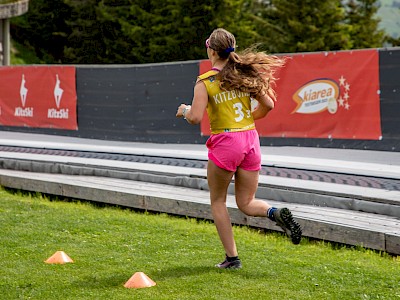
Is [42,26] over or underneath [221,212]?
over

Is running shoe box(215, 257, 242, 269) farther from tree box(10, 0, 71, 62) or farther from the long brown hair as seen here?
tree box(10, 0, 71, 62)

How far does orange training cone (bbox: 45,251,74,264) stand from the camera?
671 cm

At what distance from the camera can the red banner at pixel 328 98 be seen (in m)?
13.2

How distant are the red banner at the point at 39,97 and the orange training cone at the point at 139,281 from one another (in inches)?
540

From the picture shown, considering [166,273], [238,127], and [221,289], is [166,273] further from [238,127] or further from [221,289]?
[238,127]

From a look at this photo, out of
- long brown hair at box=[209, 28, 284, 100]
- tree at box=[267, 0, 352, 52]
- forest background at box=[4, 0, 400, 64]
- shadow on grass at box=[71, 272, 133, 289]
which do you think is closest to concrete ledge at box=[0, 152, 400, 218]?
long brown hair at box=[209, 28, 284, 100]

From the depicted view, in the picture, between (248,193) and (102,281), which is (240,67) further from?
(102,281)

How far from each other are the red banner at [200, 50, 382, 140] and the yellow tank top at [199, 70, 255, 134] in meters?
7.38

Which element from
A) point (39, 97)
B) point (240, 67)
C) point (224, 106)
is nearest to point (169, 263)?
point (224, 106)

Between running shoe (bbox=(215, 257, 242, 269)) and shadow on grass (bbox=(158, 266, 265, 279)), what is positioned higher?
running shoe (bbox=(215, 257, 242, 269))

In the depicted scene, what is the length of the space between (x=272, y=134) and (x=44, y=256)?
27.7ft

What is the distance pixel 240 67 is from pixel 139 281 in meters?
1.81

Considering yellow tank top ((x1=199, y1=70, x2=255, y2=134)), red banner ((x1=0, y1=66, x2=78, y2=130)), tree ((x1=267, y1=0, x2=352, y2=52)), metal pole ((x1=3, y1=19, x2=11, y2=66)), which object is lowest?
yellow tank top ((x1=199, y1=70, x2=255, y2=134))

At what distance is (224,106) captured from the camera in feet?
20.2
